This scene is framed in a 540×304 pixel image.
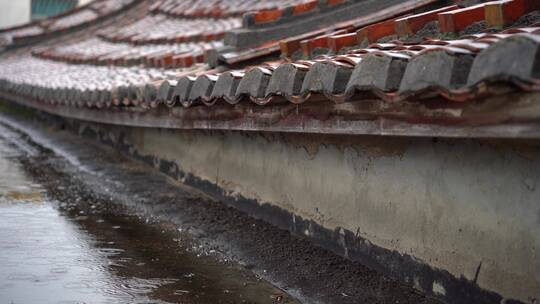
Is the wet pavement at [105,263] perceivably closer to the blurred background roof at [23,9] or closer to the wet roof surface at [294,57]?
the wet roof surface at [294,57]

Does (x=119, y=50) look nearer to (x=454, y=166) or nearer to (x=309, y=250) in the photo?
(x=309, y=250)

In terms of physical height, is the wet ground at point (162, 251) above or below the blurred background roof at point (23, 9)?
below

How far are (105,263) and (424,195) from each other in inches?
74.8

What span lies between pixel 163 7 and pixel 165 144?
4.97 m

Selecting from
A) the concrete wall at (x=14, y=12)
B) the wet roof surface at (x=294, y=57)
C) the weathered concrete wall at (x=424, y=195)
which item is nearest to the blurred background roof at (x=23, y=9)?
the concrete wall at (x=14, y=12)

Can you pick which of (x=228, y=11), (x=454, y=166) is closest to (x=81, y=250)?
(x=454, y=166)

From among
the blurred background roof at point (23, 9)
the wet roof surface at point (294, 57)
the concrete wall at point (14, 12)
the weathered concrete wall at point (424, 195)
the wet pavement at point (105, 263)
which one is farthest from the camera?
the concrete wall at point (14, 12)

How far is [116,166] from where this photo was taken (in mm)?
7473

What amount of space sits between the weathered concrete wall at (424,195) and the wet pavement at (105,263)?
2.10 ft

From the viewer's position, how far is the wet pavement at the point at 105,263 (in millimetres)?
3635

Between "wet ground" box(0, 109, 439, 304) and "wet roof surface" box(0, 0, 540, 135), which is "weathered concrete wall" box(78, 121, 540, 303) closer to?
"wet ground" box(0, 109, 439, 304)

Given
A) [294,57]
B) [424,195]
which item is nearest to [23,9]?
[294,57]

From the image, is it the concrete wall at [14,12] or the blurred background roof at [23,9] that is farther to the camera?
the concrete wall at [14,12]

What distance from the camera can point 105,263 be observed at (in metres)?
4.18
